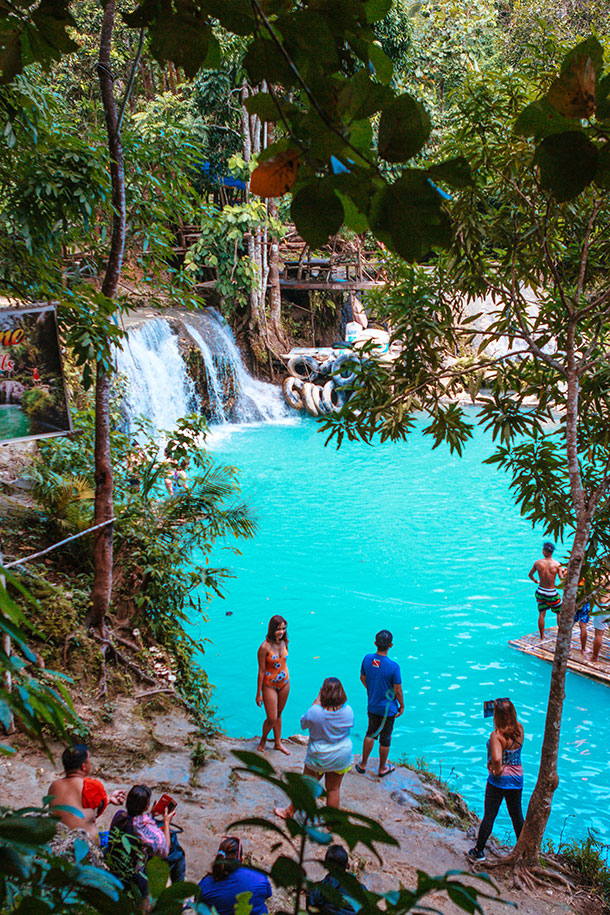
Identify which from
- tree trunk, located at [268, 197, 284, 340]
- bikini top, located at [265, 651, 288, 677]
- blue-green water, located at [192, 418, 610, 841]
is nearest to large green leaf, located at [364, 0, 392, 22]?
bikini top, located at [265, 651, 288, 677]

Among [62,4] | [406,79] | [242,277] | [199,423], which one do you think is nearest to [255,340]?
[242,277]

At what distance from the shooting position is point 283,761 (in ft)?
17.6

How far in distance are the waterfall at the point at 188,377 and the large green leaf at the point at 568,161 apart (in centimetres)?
1319

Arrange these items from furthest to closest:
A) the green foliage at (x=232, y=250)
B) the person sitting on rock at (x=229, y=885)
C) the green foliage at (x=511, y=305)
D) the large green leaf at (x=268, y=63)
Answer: the green foliage at (x=232, y=250) < the green foliage at (x=511, y=305) < the person sitting on rock at (x=229, y=885) < the large green leaf at (x=268, y=63)

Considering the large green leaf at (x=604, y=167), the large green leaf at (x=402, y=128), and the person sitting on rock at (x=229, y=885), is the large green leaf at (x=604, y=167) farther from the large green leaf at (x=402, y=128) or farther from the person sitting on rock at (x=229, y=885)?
the person sitting on rock at (x=229, y=885)

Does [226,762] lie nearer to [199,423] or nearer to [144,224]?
[199,423]

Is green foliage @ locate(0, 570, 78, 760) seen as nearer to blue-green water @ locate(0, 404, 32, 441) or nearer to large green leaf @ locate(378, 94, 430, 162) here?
large green leaf @ locate(378, 94, 430, 162)

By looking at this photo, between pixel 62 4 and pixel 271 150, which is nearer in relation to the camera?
pixel 271 150

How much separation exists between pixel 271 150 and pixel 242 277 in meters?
17.7

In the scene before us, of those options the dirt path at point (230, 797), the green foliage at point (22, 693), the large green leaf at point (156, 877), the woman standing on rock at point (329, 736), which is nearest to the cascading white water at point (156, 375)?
the dirt path at point (230, 797)

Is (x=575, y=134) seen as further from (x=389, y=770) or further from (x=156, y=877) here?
(x=389, y=770)

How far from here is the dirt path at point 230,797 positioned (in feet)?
13.2

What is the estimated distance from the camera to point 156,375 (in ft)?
50.1

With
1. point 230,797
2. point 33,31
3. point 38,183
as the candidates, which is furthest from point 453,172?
point 230,797
